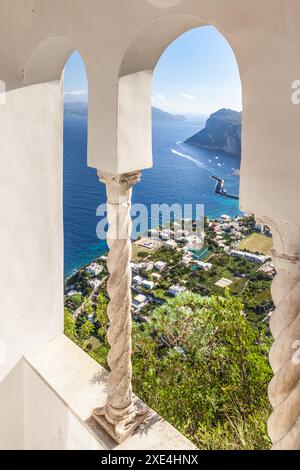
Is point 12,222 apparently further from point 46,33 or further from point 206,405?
point 206,405

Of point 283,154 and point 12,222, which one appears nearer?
point 283,154

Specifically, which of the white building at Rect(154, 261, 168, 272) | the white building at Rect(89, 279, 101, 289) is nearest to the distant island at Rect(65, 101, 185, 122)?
the white building at Rect(89, 279, 101, 289)

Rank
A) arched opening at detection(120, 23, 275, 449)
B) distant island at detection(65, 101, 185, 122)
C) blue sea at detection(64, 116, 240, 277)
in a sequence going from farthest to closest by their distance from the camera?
distant island at detection(65, 101, 185, 122) < blue sea at detection(64, 116, 240, 277) < arched opening at detection(120, 23, 275, 449)

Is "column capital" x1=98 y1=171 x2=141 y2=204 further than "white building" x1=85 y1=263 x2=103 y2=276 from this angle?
No

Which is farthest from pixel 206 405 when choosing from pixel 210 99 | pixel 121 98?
pixel 210 99

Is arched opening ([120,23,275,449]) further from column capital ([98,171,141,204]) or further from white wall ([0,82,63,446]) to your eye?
white wall ([0,82,63,446])

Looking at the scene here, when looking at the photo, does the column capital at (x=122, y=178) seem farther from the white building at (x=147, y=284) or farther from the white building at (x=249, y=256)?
the white building at (x=249, y=256)
